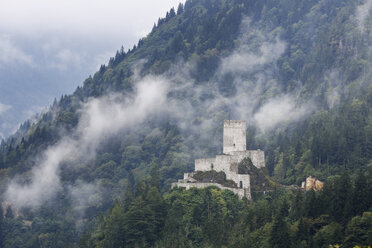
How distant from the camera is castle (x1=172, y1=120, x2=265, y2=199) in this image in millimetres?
99875

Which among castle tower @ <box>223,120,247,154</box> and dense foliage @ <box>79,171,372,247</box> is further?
castle tower @ <box>223,120,247,154</box>

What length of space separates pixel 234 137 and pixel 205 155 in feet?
180

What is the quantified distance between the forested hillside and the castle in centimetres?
223

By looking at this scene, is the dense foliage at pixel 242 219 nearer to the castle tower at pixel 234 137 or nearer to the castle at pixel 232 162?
the castle at pixel 232 162

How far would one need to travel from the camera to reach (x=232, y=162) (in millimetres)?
102750

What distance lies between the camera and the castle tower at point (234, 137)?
108 metres

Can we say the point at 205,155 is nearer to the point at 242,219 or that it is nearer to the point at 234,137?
the point at 234,137

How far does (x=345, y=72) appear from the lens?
165 metres

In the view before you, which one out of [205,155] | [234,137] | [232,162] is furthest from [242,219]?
[205,155]

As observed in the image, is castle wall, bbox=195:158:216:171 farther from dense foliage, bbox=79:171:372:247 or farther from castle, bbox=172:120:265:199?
dense foliage, bbox=79:171:372:247

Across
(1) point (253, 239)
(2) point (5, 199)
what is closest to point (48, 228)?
(2) point (5, 199)

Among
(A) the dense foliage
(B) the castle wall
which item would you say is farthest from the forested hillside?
(B) the castle wall

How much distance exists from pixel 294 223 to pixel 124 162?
9932cm

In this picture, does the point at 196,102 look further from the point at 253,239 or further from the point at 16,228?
the point at 253,239
